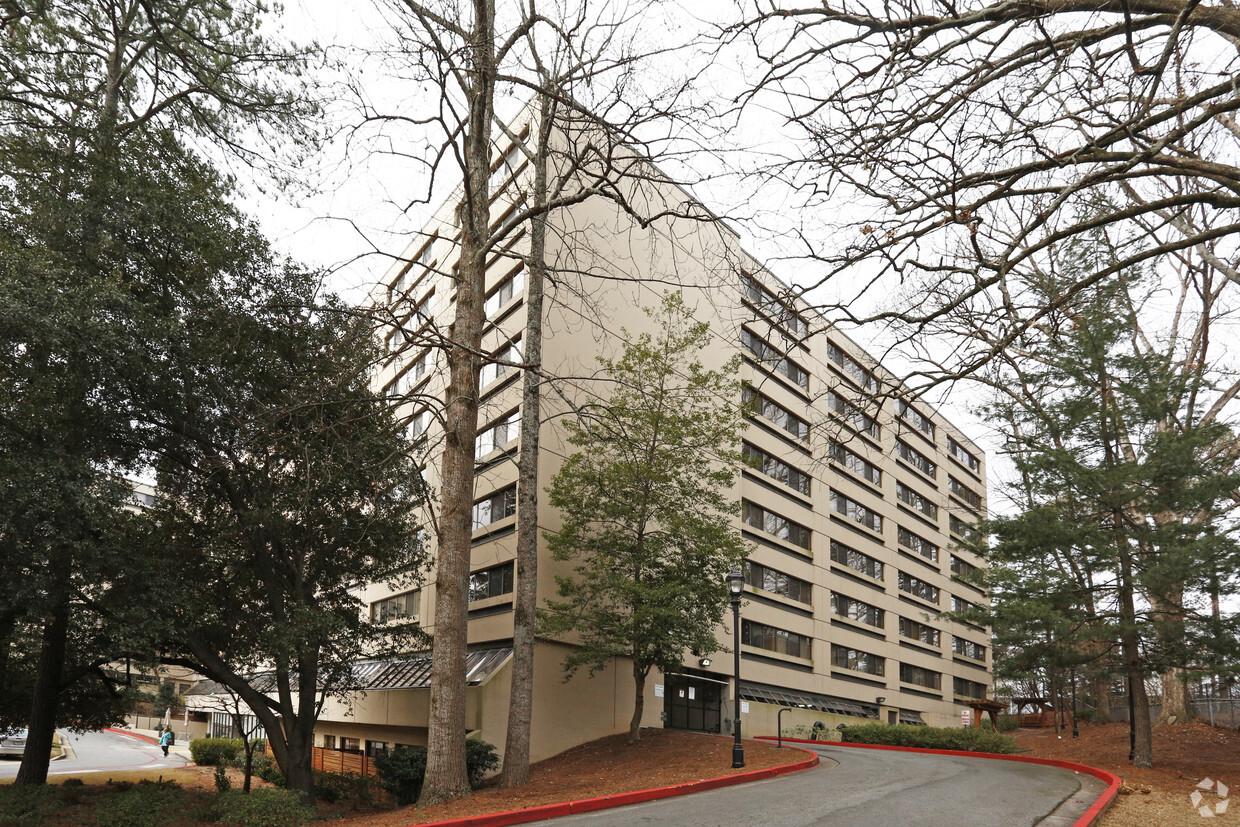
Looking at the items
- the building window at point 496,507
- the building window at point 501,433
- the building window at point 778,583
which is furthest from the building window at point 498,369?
the building window at point 778,583

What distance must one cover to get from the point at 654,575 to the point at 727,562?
220 cm

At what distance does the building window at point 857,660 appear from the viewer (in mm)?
42250

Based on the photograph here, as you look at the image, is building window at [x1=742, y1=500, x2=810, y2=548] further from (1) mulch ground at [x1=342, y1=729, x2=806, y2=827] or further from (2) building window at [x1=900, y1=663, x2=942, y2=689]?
(2) building window at [x1=900, y1=663, x2=942, y2=689]

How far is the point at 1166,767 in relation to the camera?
19734 mm

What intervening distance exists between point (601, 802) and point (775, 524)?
86.6ft

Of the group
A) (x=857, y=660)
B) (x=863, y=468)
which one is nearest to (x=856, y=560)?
(x=857, y=660)

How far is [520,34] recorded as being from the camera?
50.2 feet

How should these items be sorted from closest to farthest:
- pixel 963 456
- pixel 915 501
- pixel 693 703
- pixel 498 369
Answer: pixel 498 369 → pixel 693 703 → pixel 915 501 → pixel 963 456

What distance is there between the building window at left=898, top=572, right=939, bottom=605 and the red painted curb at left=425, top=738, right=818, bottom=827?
120 feet

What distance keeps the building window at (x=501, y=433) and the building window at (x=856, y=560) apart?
20.7m

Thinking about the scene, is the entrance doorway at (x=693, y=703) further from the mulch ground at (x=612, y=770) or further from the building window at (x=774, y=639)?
the mulch ground at (x=612, y=770)

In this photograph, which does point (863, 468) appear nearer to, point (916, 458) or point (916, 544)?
point (916, 544)

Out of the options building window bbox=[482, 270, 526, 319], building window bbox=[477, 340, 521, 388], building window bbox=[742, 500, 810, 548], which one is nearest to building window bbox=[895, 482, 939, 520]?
building window bbox=[742, 500, 810, 548]

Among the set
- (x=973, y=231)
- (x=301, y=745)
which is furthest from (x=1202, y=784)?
(x=301, y=745)
